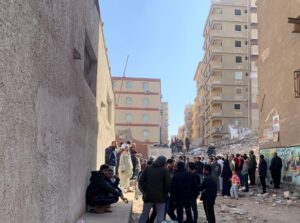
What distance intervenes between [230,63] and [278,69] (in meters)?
47.2

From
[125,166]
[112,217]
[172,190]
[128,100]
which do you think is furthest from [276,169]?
[128,100]

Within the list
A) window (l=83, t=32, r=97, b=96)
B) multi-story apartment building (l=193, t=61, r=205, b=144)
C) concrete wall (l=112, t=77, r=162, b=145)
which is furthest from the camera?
multi-story apartment building (l=193, t=61, r=205, b=144)

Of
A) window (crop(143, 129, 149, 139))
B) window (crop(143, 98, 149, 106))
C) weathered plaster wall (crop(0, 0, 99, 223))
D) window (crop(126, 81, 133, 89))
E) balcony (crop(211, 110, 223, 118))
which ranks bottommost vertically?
weathered plaster wall (crop(0, 0, 99, 223))

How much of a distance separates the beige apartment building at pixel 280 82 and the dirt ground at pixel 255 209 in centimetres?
232

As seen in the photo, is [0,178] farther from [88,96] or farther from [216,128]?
[216,128]

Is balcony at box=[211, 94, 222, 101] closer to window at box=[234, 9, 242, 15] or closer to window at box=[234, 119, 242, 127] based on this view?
window at box=[234, 119, 242, 127]

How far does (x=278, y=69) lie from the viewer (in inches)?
814

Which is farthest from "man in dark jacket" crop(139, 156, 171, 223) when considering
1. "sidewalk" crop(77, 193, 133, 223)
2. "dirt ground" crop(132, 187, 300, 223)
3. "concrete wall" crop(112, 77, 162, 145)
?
"concrete wall" crop(112, 77, 162, 145)

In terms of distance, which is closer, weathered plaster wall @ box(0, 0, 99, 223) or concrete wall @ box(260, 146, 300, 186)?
weathered plaster wall @ box(0, 0, 99, 223)

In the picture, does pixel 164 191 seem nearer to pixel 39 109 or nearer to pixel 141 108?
pixel 39 109

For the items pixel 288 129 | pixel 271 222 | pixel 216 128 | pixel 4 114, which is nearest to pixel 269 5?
pixel 288 129

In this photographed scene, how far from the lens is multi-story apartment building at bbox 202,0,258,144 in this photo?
66.1 m

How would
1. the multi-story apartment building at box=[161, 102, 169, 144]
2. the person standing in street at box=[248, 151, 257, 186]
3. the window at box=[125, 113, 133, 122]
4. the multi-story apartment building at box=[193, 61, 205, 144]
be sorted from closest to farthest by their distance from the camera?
1. the person standing in street at box=[248, 151, 257, 186]
2. the window at box=[125, 113, 133, 122]
3. the multi-story apartment building at box=[193, 61, 205, 144]
4. the multi-story apartment building at box=[161, 102, 169, 144]

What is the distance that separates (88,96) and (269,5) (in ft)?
55.2
